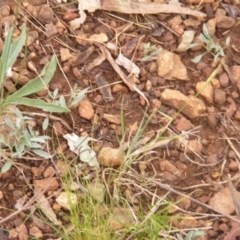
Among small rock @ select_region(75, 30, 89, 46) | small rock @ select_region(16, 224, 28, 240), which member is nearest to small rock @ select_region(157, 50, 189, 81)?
small rock @ select_region(75, 30, 89, 46)

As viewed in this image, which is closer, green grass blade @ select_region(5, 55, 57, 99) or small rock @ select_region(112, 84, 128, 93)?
green grass blade @ select_region(5, 55, 57, 99)

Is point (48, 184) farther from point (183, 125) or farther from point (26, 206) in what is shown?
point (183, 125)

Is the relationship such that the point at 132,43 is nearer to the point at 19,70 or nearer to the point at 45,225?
the point at 19,70

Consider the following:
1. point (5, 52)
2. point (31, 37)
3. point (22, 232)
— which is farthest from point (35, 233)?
point (31, 37)

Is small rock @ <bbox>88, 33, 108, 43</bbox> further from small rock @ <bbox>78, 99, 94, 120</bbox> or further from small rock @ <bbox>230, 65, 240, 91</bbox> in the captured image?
small rock @ <bbox>230, 65, 240, 91</bbox>

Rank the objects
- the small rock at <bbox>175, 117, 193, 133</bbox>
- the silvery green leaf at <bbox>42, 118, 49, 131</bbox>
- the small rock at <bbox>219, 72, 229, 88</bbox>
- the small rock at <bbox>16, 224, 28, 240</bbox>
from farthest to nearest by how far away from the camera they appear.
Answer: the small rock at <bbox>219, 72, 229, 88</bbox> < the small rock at <bbox>175, 117, 193, 133</bbox> < the silvery green leaf at <bbox>42, 118, 49, 131</bbox> < the small rock at <bbox>16, 224, 28, 240</bbox>

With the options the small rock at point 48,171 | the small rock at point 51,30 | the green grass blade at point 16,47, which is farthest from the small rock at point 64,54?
the small rock at point 48,171

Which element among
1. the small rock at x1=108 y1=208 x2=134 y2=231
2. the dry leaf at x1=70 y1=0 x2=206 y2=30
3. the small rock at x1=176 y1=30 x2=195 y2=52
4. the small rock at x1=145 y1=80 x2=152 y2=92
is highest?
the dry leaf at x1=70 y1=0 x2=206 y2=30

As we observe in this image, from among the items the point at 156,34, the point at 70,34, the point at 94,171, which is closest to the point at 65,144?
the point at 94,171
